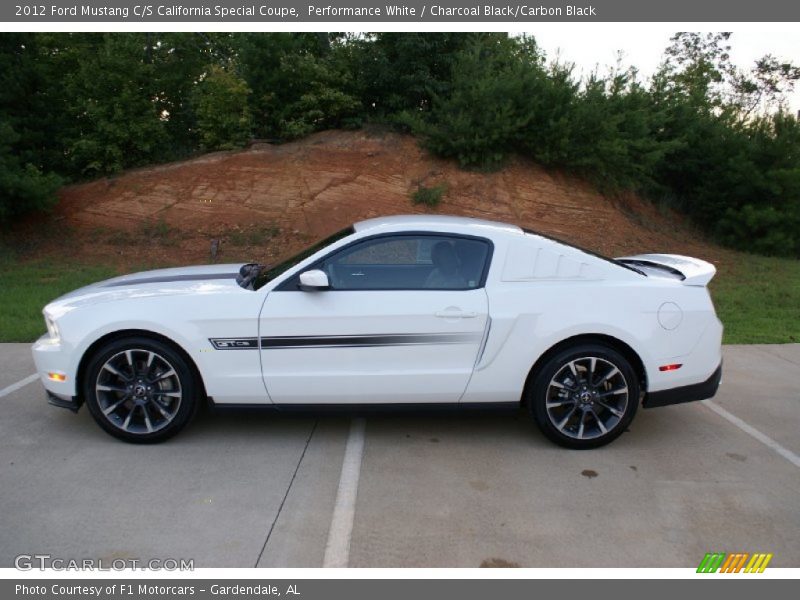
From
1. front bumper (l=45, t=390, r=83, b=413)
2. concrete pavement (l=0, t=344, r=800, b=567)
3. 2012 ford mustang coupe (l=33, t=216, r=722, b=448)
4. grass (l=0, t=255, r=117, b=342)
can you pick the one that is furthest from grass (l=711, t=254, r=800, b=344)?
grass (l=0, t=255, r=117, b=342)

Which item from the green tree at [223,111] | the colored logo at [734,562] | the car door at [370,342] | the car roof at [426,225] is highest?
the green tree at [223,111]

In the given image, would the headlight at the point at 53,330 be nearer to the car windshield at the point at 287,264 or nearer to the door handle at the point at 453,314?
the car windshield at the point at 287,264

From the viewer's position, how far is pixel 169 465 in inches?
167

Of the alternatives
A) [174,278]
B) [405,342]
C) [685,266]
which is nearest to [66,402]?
[174,278]

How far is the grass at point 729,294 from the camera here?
26.0 feet

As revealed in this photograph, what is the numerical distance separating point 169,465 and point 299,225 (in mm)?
9000

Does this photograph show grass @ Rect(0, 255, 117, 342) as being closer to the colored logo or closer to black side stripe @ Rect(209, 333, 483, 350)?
black side stripe @ Rect(209, 333, 483, 350)

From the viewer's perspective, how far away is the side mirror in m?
4.29

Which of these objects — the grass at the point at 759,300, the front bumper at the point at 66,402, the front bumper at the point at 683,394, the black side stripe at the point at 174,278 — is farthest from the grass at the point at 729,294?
the front bumper at the point at 683,394

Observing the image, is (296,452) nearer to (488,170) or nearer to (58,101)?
(488,170)

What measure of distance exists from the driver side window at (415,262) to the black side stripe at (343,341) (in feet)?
1.09

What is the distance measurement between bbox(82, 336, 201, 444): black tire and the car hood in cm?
34

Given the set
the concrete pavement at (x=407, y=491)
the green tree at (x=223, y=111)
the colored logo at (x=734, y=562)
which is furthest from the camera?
the green tree at (x=223, y=111)

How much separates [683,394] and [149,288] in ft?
12.4
